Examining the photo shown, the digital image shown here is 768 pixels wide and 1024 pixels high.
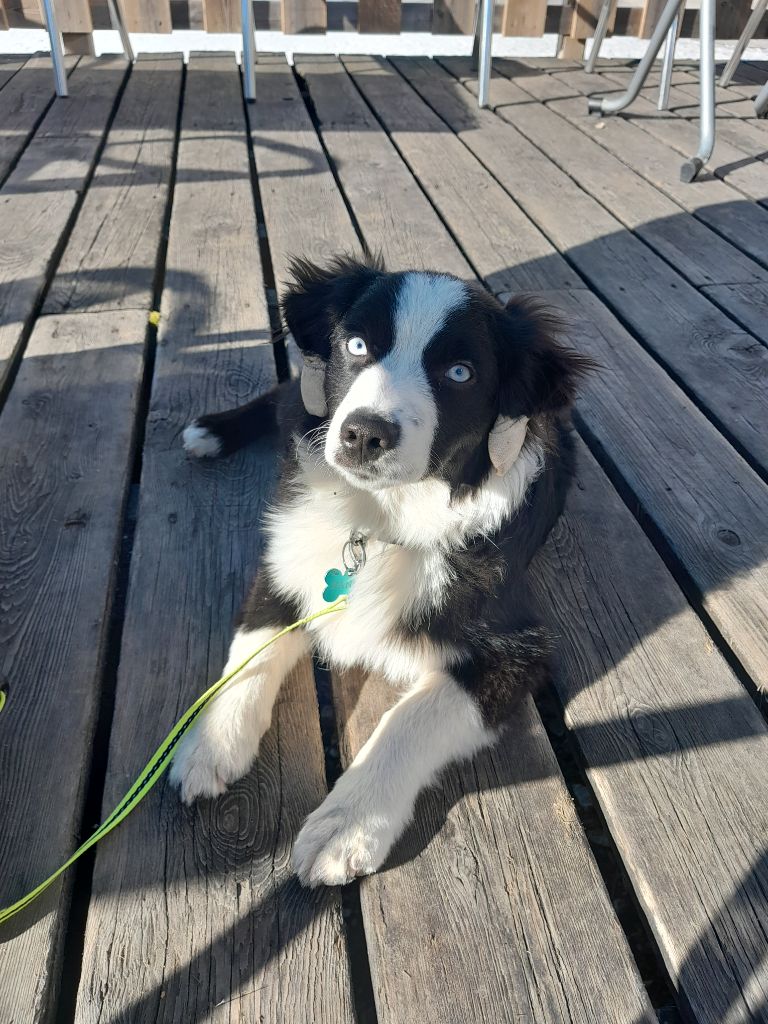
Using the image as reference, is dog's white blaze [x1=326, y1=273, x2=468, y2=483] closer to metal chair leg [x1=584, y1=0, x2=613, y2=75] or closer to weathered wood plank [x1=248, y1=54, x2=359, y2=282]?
weathered wood plank [x1=248, y1=54, x2=359, y2=282]

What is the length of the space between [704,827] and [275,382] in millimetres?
1984

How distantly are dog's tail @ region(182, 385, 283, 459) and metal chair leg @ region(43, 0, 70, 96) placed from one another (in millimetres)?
4017

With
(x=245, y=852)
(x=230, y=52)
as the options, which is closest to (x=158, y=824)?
(x=245, y=852)

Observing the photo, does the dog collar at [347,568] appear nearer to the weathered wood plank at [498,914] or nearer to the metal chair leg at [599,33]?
the weathered wood plank at [498,914]

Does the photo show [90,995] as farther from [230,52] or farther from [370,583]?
[230,52]

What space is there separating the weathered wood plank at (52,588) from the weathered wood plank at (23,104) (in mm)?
2176

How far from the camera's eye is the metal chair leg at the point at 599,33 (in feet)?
20.4

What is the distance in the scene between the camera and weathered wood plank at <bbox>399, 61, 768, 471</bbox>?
9.74ft

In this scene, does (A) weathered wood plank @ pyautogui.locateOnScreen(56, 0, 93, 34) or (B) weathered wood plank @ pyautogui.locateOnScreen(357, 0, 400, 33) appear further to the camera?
(B) weathered wood plank @ pyautogui.locateOnScreen(357, 0, 400, 33)

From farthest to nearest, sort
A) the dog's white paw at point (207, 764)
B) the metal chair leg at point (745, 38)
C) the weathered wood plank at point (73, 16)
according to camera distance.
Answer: the weathered wood plank at point (73, 16) < the metal chair leg at point (745, 38) < the dog's white paw at point (207, 764)

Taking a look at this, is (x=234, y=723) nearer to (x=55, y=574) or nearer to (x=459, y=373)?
(x=55, y=574)

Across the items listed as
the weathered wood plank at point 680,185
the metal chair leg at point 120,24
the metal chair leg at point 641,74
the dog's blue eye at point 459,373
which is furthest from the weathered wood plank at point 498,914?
the metal chair leg at point 120,24

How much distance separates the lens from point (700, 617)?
2186mm

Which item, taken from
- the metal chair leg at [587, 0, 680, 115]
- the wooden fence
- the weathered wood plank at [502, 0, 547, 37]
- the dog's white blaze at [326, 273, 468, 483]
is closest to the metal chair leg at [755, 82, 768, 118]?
the metal chair leg at [587, 0, 680, 115]
